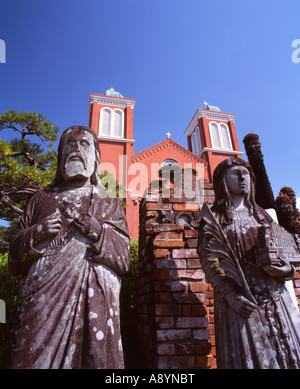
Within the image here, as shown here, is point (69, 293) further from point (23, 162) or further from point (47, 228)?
point (23, 162)

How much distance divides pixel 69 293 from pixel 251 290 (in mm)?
1322

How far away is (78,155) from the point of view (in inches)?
75.1

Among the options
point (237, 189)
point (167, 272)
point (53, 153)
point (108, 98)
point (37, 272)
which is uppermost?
point (108, 98)

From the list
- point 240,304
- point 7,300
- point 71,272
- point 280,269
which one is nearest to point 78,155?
point 71,272

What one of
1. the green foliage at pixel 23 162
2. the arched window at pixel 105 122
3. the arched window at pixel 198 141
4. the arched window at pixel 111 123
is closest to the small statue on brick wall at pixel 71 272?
the green foliage at pixel 23 162

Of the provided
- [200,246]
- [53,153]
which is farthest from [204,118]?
[200,246]

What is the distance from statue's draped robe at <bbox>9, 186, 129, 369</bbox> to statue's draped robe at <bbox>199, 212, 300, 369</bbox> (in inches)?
31.7

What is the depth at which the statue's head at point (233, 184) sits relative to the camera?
7.09 feet

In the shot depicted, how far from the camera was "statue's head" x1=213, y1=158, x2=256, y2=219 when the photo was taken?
216 centimetres

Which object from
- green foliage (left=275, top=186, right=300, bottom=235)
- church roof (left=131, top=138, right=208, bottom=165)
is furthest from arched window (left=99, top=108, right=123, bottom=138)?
green foliage (left=275, top=186, right=300, bottom=235)
